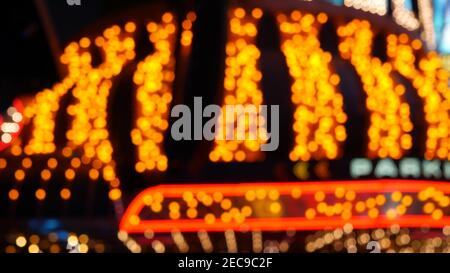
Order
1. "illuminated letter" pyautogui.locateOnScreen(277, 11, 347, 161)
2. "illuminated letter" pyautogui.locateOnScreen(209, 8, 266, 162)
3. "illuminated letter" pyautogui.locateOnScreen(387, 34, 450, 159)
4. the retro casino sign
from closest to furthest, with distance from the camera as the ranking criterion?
the retro casino sign → "illuminated letter" pyautogui.locateOnScreen(209, 8, 266, 162) → "illuminated letter" pyautogui.locateOnScreen(277, 11, 347, 161) → "illuminated letter" pyautogui.locateOnScreen(387, 34, 450, 159)

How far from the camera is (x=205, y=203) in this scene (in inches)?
274

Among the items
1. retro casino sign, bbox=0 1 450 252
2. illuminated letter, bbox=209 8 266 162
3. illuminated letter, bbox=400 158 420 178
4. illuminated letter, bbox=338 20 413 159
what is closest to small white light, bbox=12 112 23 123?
retro casino sign, bbox=0 1 450 252

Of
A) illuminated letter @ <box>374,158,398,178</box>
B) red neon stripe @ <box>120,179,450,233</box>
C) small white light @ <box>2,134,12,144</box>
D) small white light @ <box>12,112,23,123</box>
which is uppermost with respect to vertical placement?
small white light @ <box>12,112,23,123</box>

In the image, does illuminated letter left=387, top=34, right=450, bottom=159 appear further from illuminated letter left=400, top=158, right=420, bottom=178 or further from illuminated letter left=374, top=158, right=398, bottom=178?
illuminated letter left=374, top=158, right=398, bottom=178

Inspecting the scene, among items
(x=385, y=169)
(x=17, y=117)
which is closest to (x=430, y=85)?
(x=385, y=169)

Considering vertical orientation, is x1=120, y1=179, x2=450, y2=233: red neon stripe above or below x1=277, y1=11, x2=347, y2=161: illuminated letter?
below

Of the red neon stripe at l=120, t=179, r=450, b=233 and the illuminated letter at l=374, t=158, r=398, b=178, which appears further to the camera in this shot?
the illuminated letter at l=374, t=158, r=398, b=178
